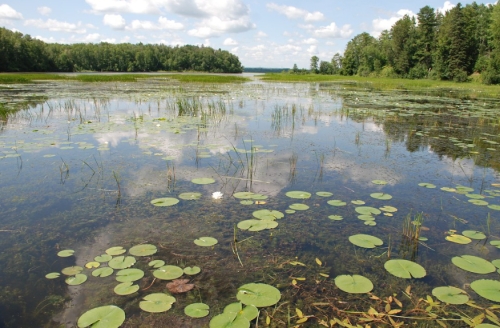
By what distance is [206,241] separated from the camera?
2.46 meters

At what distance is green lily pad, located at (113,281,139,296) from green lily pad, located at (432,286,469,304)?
1.76 m

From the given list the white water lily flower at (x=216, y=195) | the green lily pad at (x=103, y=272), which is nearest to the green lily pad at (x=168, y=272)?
the green lily pad at (x=103, y=272)

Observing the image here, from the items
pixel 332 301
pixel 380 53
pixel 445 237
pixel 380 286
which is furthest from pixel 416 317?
pixel 380 53

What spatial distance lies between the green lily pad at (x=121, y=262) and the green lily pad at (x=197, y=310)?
60 cm

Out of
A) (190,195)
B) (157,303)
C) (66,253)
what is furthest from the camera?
(190,195)

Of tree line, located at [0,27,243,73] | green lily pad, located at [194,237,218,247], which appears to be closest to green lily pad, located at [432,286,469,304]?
green lily pad, located at [194,237,218,247]

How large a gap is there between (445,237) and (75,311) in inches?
104

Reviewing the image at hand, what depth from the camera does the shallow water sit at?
1957 mm

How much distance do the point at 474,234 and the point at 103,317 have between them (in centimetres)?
273

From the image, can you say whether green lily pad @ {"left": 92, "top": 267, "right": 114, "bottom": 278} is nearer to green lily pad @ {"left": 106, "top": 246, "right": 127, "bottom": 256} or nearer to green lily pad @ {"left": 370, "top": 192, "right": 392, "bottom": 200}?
green lily pad @ {"left": 106, "top": 246, "right": 127, "bottom": 256}

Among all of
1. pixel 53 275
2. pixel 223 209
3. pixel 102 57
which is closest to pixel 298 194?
pixel 223 209

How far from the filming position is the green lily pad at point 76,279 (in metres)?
1.98

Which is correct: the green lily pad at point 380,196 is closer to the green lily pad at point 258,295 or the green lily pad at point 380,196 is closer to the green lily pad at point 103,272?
the green lily pad at point 258,295

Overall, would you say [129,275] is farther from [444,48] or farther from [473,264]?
[444,48]
